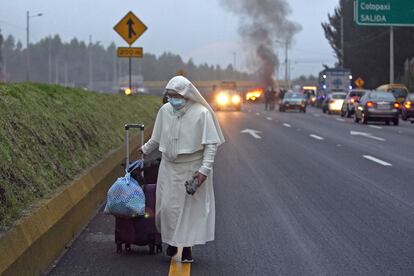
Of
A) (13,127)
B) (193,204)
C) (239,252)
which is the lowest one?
(239,252)

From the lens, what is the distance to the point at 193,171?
7113mm

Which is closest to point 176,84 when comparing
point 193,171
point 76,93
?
point 193,171

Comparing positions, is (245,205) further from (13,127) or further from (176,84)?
(176,84)

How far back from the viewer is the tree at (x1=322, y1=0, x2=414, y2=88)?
66312mm

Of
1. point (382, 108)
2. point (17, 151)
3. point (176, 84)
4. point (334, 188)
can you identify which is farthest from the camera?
point (382, 108)

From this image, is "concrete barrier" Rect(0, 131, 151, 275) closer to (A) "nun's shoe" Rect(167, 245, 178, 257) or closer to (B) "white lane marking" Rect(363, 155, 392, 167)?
(A) "nun's shoe" Rect(167, 245, 178, 257)

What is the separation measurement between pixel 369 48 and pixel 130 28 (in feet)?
170

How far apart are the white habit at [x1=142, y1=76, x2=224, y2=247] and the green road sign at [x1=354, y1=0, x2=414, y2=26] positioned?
3463 cm

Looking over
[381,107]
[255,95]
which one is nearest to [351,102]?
[381,107]

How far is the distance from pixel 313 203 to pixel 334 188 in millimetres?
1711

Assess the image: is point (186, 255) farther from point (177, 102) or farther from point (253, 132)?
point (253, 132)

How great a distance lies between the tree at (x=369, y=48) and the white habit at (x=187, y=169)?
5938 centimetres

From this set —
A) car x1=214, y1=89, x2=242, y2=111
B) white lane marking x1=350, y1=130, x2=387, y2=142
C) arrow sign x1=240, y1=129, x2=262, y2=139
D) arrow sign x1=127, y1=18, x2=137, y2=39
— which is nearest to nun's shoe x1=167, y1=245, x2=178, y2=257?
arrow sign x1=127, y1=18, x2=137, y2=39

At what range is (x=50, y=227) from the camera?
7352mm
